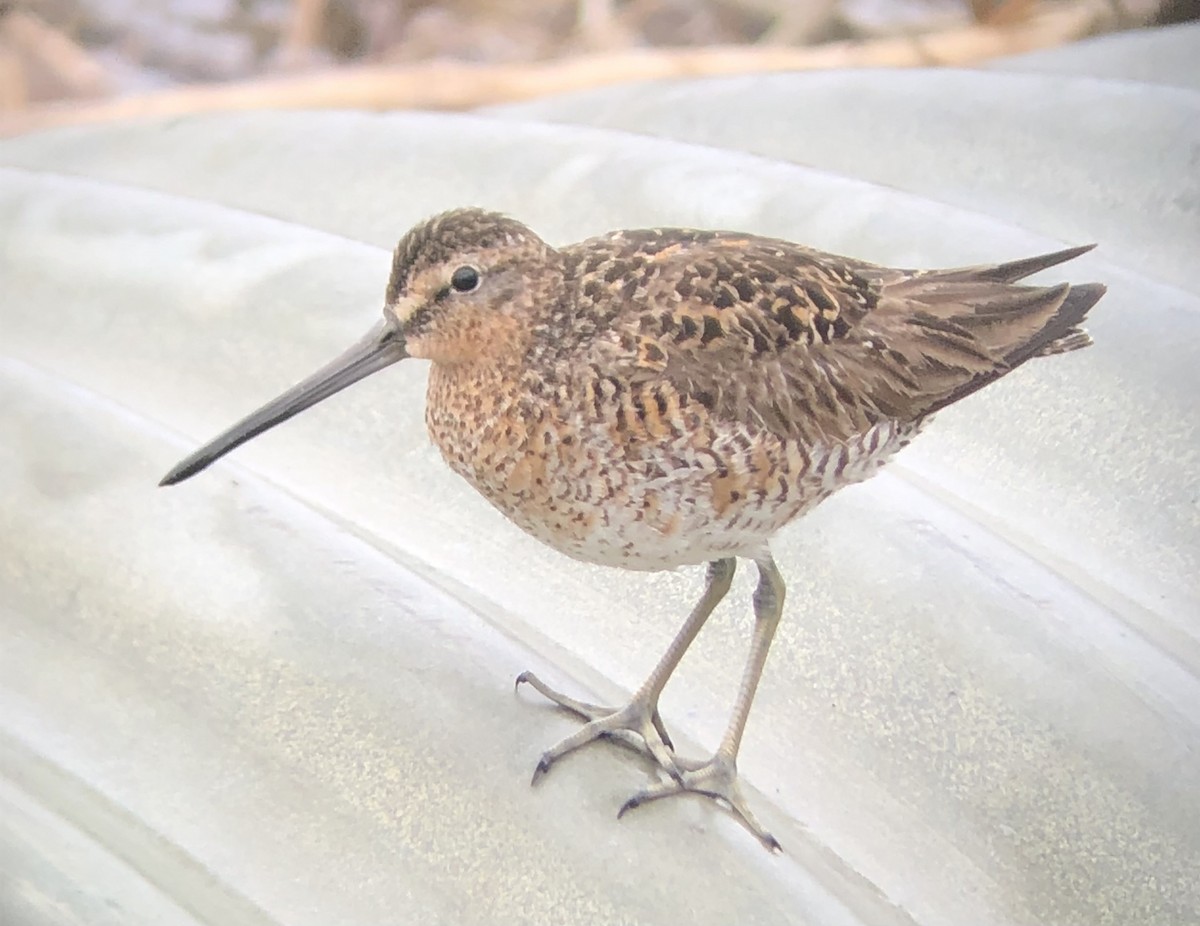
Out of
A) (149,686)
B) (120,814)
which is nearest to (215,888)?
(120,814)

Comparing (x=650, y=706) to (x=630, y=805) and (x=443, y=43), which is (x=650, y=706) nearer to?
(x=630, y=805)

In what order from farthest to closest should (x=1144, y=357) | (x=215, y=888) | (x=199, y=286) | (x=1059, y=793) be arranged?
1. (x=199, y=286)
2. (x=1144, y=357)
3. (x=1059, y=793)
4. (x=215, y=888)

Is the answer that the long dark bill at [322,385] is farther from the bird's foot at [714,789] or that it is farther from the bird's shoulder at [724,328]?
the bird's foot at [714,789]

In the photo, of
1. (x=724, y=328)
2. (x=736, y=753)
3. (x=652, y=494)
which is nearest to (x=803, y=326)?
(x=724, y=328)

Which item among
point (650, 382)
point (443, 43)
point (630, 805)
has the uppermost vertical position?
point (650, 382)

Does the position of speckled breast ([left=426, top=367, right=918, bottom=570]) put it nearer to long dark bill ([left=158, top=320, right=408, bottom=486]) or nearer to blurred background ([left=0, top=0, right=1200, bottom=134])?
long dark bill ([left=158, top=320, right=408, bottom=486])

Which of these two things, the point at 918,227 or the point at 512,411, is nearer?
the point at 512,411

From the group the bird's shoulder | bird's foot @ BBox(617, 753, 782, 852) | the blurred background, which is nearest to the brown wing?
the bird's shoulder

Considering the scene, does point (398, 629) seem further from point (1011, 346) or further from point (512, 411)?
point (1011, 346)
